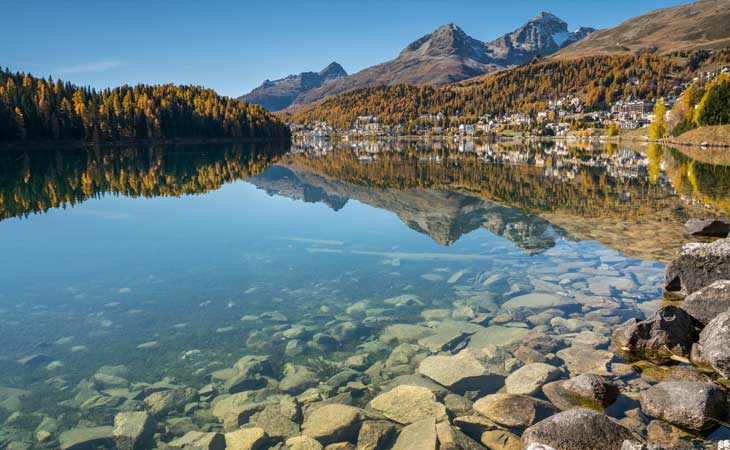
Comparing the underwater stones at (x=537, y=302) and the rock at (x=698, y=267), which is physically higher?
Answer: the rock at (x=698, y=267)

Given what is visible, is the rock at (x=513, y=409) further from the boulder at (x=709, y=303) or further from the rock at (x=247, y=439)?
the boulder at (x=709, y=303)

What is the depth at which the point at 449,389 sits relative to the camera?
8492 mm

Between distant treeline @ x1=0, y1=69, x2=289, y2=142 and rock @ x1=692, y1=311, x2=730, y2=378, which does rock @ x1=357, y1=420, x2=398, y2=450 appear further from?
distant treeline @ x1=0, y1=69, x2=289, y2=142

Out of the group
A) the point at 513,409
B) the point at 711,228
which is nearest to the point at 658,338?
the point at 513,409

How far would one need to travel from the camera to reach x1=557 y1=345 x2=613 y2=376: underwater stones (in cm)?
895

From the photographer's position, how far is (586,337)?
10367mm

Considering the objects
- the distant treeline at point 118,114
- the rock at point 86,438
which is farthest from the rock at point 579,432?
the distant treeline at point 118,114

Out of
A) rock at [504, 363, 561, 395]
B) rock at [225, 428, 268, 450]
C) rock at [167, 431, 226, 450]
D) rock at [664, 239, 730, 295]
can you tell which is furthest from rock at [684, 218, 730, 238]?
rock at [167, 431, 226, 450]

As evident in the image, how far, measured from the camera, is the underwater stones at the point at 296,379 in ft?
28.3

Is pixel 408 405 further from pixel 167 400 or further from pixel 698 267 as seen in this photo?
pixel 698 267

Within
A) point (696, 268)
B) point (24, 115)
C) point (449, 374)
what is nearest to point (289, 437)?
point (449, 374)

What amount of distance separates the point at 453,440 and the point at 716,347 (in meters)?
6.02

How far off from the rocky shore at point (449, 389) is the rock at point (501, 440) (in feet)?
0.08

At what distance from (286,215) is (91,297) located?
15.5 meters
